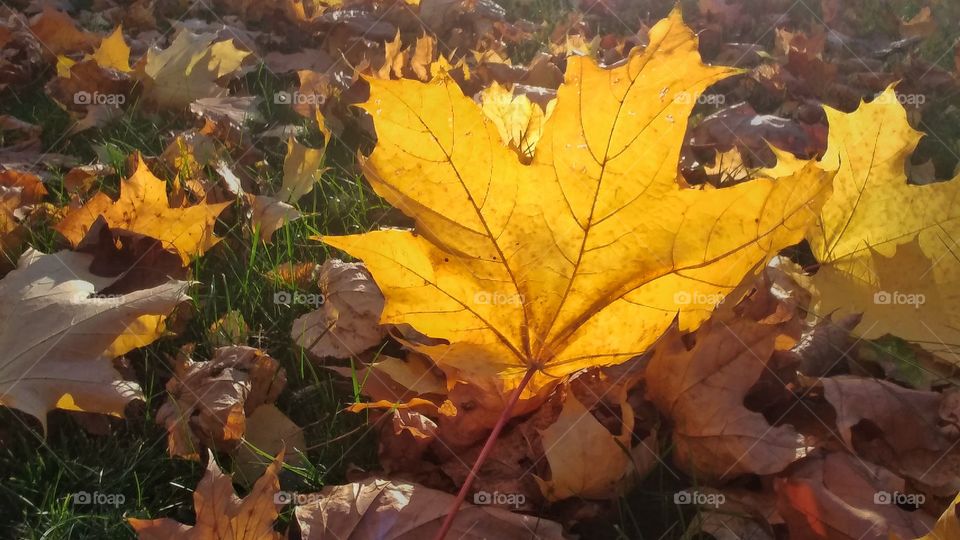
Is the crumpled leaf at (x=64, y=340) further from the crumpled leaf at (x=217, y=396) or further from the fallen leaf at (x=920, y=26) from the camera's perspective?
the fallen leaf at (x=920, y=26)

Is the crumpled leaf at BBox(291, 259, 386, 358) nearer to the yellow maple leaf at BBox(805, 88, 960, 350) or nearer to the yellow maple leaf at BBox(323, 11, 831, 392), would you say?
the yellow maple leaf at BBox(323, 11, 831, 392)

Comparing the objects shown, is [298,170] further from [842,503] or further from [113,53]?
[842,503]

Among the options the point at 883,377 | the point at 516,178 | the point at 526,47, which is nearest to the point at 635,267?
the point at 516,178

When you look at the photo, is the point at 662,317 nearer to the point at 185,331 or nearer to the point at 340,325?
the point at 340,325

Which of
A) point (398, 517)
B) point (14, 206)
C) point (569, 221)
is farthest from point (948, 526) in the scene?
point (14, 206)

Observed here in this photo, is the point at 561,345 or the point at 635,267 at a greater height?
the point at 635,267

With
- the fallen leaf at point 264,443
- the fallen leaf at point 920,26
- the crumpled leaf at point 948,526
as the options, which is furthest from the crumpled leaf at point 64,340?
the fallen leaf at point 920,26

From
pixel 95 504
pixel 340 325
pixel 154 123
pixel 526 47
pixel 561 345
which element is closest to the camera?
pixel 561 345
